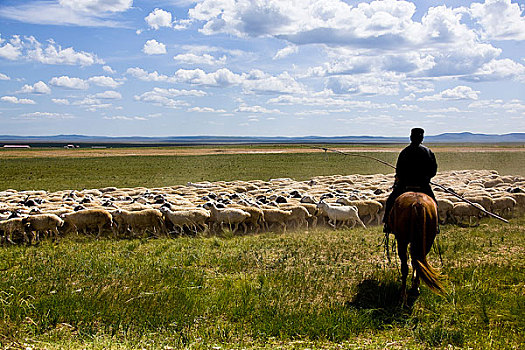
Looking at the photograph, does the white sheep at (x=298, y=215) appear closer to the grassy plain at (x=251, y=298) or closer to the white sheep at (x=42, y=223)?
the grassy plain at (x=251, y=298)

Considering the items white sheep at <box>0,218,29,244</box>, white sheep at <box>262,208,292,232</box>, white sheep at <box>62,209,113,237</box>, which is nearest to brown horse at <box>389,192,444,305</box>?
white sheep at <box>262,208,292,232</box>

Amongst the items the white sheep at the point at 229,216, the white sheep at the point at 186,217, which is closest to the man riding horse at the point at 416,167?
the white sheep at the point at 229,216

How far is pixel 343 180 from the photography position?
25.2 meters

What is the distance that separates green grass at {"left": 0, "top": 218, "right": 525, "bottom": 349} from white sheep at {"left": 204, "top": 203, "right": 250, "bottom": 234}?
2884 mm

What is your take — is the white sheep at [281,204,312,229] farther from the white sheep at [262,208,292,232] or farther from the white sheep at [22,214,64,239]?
the white sheep at [22,214,64,239]

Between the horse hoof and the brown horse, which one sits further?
the horse hoof

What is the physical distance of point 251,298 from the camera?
7766 millimetres

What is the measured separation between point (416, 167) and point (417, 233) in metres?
1.56

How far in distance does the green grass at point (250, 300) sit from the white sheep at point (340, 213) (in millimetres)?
3798

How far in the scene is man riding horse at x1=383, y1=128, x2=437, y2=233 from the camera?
28.7 ft

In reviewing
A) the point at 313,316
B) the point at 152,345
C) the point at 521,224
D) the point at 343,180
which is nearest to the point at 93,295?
the point at 152,345

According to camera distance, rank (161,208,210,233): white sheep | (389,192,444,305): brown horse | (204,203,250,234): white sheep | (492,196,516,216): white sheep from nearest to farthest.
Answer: (389,192,444,305): brown horse
(161,208,210,233): white sheep
(204,203,250,234): white sheep
(492,196,516,216): white sheep

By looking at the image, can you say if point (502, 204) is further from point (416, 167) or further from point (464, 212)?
point (416, 167)

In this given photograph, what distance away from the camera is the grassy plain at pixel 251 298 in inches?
258
